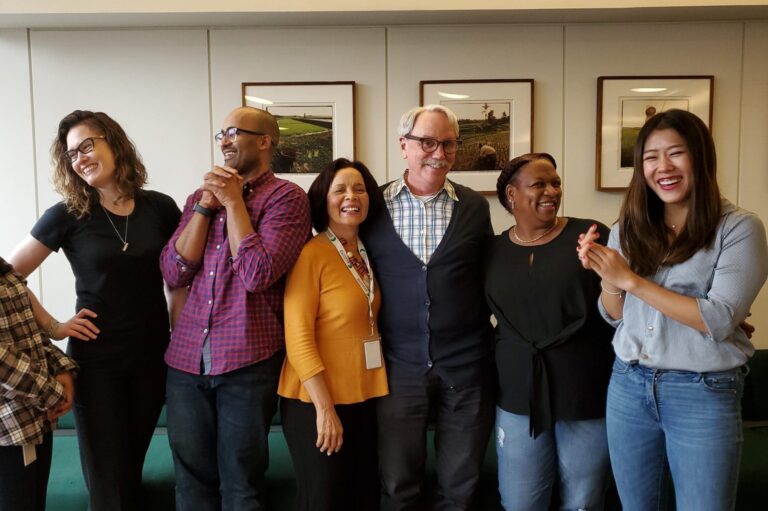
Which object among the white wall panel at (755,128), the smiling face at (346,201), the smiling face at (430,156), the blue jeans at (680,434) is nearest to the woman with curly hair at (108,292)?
the smiling face at (346,201)

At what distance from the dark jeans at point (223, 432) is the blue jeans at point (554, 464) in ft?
2.81

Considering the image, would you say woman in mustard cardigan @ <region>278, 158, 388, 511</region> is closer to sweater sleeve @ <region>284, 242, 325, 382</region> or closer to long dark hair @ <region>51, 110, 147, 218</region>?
sweater sleeve @ <region>284, 242, 325, 382</region>

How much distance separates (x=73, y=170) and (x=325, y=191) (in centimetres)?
94

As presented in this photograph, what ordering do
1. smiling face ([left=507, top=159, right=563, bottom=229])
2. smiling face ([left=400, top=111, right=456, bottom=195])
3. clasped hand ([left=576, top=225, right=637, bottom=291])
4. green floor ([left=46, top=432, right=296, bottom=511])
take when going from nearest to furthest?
clasped hand ([left=576, top=225, right=637, bottom=291]) < smiling face ([left=507, top=159, right=563, bottom=229]) < smiling face ([left=400, top=111, right=456, bottom=195]) < green floor ([left=46, top=432, right=296, bottom=511])

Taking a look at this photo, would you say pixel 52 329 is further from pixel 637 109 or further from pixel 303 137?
pixel 637 109

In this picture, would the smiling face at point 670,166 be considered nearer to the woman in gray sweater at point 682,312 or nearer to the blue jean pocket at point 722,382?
the woman in gray sweater at point 682,312

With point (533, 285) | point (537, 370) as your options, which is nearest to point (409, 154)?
point (533, 285)

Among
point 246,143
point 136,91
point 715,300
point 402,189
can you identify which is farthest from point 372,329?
point 136,91

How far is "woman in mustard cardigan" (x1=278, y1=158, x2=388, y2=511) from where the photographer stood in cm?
185

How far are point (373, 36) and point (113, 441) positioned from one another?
2509 millimetres

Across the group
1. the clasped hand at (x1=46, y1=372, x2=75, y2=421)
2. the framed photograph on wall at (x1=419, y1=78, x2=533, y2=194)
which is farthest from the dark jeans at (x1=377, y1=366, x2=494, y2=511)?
the framed photograph on wall at (x1=419, y1=78, x2=533, y2=194)

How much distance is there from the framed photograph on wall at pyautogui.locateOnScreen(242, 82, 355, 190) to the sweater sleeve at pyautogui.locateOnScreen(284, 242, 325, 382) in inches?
59.0

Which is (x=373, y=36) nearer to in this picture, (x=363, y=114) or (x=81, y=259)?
(x=363, y=114)

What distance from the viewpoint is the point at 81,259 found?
1.98 m
